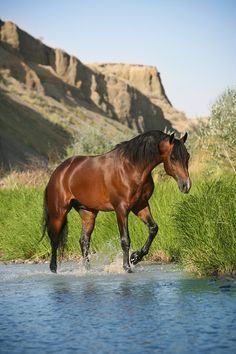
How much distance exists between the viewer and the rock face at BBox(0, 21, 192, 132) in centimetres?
7812

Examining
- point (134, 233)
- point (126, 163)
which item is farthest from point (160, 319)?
point (134, 233)

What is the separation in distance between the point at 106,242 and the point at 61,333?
23.1ft

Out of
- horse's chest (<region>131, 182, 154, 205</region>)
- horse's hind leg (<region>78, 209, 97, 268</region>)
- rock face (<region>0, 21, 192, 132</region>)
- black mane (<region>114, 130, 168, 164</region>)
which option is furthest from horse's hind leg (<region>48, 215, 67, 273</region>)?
rock face (<region>0, 21, 192, 132</region>)

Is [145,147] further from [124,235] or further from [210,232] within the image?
[210,232]

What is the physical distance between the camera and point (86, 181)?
11.0 meters

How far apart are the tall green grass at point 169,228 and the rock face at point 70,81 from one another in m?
61.3

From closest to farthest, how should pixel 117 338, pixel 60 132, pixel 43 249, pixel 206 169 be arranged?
→ pixel 117 338
pixel 43 249
pixel 206 169
pixel 60 132

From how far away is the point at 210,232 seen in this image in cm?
927

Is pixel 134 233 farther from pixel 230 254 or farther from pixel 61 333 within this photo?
pixel 61 333

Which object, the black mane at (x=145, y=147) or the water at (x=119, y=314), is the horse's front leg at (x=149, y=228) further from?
the black mane at (x=145, y=147)

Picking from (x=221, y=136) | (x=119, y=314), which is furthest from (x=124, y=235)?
(x=221, y=136)

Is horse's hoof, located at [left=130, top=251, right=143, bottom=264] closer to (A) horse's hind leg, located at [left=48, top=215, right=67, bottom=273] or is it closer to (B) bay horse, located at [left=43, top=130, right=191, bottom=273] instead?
(B) bay horse, located at [left=43, top=130, right=191, bottom=273]

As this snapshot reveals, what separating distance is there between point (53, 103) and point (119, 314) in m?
72.3

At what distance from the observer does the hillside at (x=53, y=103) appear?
60016 mm
